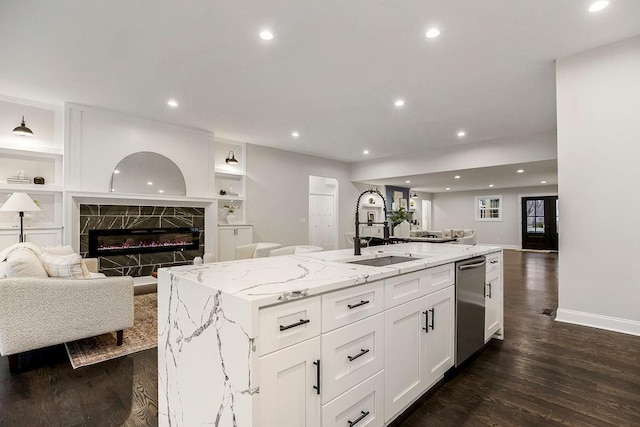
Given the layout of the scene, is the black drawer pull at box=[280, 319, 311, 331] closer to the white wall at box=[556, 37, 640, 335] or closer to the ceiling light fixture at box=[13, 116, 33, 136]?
the white wall at box=[556, 37, 640, 335]

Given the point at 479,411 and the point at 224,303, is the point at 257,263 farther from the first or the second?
the point at 479,411

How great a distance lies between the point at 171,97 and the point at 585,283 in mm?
5532

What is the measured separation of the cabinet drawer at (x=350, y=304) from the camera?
52.9 inches

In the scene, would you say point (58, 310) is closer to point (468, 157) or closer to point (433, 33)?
point (433, 33)

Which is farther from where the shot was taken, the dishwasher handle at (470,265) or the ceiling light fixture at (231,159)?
the ceiling light fixture at (231,159)

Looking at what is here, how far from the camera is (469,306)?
237cm

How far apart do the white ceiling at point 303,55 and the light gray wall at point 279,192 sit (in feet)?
6.29

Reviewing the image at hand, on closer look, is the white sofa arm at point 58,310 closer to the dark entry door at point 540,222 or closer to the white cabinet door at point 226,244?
the white cabinet door at point 226,244

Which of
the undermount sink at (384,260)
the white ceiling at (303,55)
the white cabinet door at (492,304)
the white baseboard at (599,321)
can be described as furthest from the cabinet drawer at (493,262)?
the white ceiling at (303,55)

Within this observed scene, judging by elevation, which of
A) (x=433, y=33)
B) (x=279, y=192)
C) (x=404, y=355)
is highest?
(x=433, y=33)

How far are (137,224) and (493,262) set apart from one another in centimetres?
547

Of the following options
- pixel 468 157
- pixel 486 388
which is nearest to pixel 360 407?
pixel 486 388

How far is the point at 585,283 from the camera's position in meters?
3.19

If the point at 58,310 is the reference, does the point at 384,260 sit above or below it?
above
